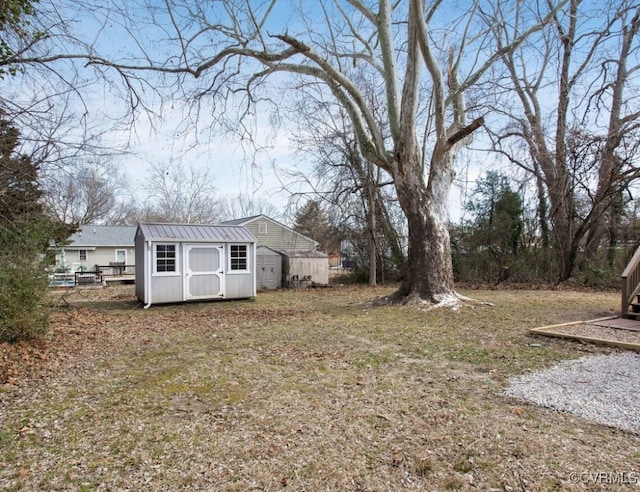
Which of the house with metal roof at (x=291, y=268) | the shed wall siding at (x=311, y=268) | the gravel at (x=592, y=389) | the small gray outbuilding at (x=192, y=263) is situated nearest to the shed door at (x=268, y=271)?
the house with metal roof at (x=291, y=268)

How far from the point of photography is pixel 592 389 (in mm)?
3807

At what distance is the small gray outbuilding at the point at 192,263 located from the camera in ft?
36.0

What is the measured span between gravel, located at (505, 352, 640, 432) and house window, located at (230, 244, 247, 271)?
9487 mm

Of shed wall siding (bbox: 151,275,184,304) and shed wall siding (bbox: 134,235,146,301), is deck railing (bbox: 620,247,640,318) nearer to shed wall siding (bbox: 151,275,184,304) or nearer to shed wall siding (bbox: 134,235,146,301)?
shed wall siding (bbox: 151,275,184,304)

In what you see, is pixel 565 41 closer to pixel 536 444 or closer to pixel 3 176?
pixel 536 444

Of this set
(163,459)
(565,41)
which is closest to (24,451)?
(163,459)

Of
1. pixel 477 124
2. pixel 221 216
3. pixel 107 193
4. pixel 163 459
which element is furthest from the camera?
pixel 221 216

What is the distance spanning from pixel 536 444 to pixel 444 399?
3.23 ft

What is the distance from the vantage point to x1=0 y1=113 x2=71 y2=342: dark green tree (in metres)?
5.46

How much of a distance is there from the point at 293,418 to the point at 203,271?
9079 mm

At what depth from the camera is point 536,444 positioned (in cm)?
275

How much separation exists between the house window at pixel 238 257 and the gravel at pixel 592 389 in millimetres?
9487

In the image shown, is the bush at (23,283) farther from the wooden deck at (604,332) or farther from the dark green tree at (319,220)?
the dark green tree at (319,220)

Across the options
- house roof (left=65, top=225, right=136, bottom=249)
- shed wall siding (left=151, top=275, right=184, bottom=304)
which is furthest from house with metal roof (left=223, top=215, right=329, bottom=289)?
house roof (left=65, top=225, right=136, bottom=249)
